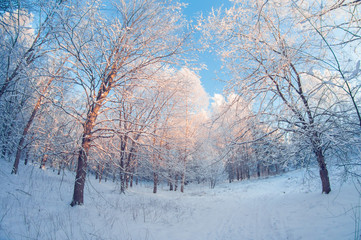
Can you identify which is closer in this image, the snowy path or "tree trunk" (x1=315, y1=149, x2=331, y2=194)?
the snowy path

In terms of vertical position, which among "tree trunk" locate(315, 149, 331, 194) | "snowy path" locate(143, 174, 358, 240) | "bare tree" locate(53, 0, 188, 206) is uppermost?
"bare tree" locate(53, 0, 188, 206)

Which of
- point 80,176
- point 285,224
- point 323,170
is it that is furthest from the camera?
point 323,170

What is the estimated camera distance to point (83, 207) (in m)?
4.46

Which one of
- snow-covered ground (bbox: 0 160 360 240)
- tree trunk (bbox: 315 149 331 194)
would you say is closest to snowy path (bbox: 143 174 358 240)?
snow-covered ground (bbox: 0 160 360 240)

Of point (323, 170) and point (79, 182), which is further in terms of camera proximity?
point (323, 170)

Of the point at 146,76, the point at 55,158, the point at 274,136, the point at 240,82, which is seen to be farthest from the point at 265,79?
the point at 55,158

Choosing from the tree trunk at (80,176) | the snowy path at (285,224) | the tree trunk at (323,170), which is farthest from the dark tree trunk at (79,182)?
the tree trunk at (323,170)

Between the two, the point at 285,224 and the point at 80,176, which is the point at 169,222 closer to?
the point at 80,176

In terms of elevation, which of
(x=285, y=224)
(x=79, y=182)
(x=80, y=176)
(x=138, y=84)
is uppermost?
(x=138, y=84)

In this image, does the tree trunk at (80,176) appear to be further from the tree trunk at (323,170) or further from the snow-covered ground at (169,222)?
the tree trunk at (323,170)

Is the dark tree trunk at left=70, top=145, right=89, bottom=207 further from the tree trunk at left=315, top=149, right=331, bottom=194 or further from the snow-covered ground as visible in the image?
the tree trunk at left=315, top=149, right=331, bottom=194

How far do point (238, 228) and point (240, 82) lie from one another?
3.89 meters

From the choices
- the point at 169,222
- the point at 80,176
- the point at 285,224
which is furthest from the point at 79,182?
the point at 285,224

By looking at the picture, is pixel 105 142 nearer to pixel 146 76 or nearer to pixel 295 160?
pixel 146 76
